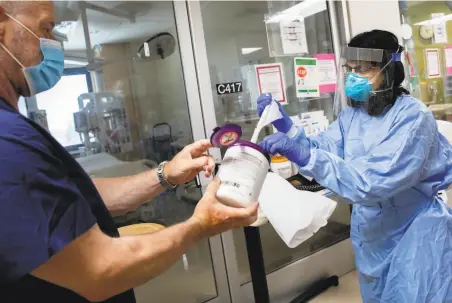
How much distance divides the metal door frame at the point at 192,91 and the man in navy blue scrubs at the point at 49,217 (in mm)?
1131

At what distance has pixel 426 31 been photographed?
10.4 ft

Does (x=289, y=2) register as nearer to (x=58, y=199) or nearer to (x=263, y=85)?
(x=263, y=85)

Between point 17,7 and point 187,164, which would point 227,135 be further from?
point 17,7

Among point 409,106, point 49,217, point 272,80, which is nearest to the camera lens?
point 49,217

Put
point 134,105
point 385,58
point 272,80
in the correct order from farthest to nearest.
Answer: point 272,80, point 134,105, point 385,58

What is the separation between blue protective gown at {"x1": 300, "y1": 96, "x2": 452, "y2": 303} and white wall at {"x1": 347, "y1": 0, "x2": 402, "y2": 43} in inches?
46.6

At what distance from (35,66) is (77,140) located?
3.44 feet

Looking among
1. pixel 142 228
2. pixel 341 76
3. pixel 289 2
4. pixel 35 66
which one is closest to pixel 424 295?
pixel 341 76

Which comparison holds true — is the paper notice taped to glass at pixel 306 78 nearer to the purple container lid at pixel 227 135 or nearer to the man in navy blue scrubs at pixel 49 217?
the purple container lid at pixel 227 135

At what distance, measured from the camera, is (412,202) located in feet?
4.78

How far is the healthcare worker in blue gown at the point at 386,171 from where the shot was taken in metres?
1.33

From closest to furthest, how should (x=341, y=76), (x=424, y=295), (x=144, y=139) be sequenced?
(x=424, y=295)
(x=341, y=76)
(x=144, y=139)

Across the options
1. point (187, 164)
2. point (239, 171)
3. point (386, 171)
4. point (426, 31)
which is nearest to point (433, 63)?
point (426, 31)

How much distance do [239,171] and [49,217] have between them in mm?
407
